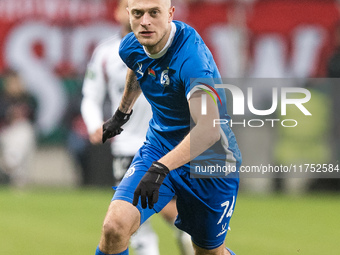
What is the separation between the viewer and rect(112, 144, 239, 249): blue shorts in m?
5.11

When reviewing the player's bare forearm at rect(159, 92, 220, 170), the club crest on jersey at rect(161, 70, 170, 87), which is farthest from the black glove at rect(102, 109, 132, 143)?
the player's bare forearm at rect(159, 92, 220, 170)

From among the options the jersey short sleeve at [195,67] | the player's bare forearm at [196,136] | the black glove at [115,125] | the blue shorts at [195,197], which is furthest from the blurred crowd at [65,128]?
the player's bare forearm at [196,136]

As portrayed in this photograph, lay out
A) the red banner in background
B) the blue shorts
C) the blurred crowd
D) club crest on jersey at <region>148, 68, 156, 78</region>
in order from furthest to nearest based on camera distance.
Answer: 1. the red banner in background
2. the blurred crowd
3. the blue shorts
4. club crest on jersey at <region>148, 68, 156, 78</region>

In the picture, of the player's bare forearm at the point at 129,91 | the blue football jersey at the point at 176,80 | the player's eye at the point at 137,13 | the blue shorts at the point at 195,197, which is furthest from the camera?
the player's bare forearm at the point at 129,91

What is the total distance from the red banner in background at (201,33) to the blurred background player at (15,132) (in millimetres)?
398

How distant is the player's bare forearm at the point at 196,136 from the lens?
14.6 feet

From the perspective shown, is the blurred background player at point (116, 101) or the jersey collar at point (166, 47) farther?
the blurred background player at point (116, 101)

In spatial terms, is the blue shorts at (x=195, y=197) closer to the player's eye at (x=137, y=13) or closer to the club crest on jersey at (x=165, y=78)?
the club crest on jersey at (x=165, y=78)

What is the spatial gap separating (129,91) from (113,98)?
128cm

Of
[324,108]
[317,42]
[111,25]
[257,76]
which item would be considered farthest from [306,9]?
[111,25]

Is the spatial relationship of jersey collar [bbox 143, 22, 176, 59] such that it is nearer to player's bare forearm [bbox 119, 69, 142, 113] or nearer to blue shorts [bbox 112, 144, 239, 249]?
player's bare forearm [bbox 119, 69, 142, 113]

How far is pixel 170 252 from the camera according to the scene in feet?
26.0

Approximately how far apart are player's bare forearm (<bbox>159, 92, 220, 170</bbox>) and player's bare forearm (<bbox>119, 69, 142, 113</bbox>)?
1.17m

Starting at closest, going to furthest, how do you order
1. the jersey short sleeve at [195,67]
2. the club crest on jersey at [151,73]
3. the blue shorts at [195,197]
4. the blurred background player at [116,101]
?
the jersey short sleeve at [195,67]
the club crest on jersey at [151,73]
the blue shorts at [195,197]
the blurred background player at [116,101]
